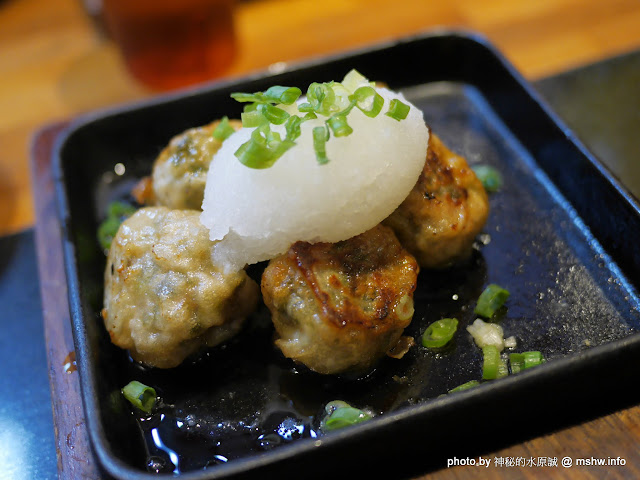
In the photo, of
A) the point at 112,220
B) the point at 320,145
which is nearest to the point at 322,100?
the point at 320,145

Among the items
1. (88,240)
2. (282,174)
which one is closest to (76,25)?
(88,240)

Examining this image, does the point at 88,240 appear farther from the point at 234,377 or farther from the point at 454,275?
the point at 454,275

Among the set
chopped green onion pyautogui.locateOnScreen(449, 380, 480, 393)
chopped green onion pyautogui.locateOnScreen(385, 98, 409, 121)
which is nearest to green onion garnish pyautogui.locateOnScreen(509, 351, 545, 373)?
chopped green onion pyautogui.locateOnScreen(449, 380, 480, 393)

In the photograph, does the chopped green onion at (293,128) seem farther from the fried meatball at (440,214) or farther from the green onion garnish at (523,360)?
the green onion garnish at (523,360)

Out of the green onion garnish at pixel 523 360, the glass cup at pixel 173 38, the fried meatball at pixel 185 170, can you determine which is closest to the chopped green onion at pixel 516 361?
the green onion garnish at pixel 523 360

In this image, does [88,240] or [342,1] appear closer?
[88,240]

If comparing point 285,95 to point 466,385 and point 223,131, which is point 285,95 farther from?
point 466,385
